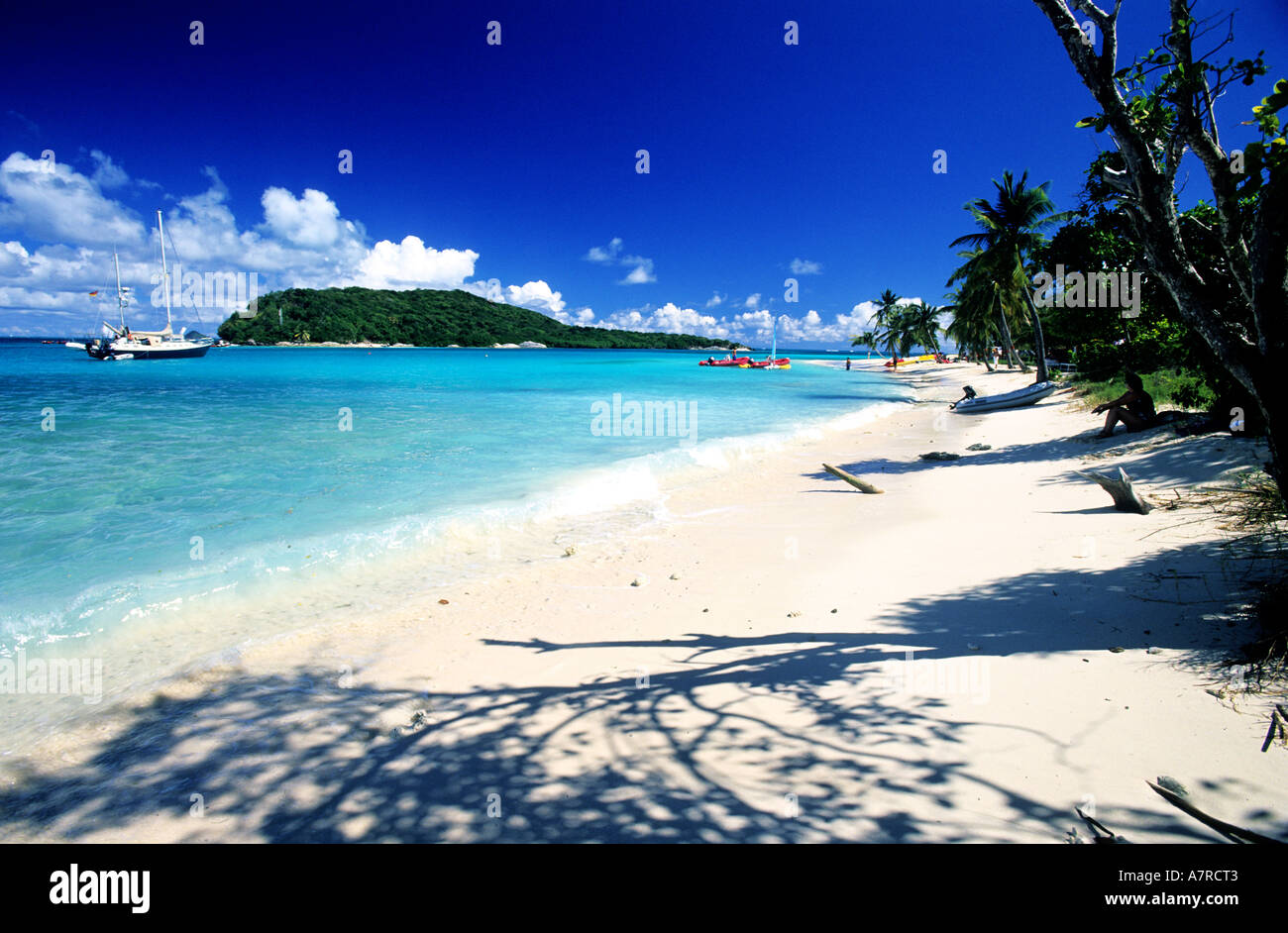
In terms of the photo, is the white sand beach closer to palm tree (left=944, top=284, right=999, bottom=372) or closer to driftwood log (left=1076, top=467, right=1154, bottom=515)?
driftwood log (left=1076, top=467, right=1154, bottom=515)

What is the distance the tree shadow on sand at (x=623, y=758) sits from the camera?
104 inches

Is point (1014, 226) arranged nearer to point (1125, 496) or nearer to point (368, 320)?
point (1125, 496)

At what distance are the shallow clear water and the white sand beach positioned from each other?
7.03 ft

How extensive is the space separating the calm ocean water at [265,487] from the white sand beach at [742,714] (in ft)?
6.83

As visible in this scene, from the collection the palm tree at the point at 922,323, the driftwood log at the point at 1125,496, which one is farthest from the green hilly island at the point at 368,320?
the driftwood log at the point at 1125,496

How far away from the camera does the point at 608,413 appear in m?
28.3

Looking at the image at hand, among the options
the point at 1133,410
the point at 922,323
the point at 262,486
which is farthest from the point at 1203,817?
the point at 922,323

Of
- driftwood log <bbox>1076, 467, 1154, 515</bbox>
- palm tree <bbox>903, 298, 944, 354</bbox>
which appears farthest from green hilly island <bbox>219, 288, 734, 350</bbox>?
driftwood log <bbox>1076, 467, 1154, 515</bbox>

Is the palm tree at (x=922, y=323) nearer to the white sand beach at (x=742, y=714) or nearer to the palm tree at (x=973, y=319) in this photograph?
the palm tree at (x=973, y=319)

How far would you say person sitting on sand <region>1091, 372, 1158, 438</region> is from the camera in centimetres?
1191

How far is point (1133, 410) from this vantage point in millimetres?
12109

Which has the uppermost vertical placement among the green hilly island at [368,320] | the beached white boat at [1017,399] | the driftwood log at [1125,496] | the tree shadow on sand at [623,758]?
the green hilly island at [368,320]

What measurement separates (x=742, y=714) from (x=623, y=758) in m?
0.82
